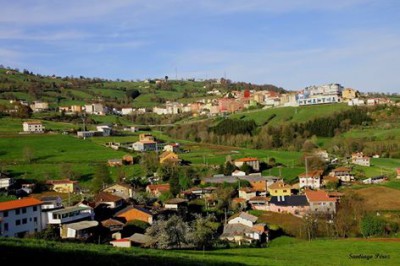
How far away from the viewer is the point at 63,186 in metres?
Result: 48.6

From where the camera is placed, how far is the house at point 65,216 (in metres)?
32.1

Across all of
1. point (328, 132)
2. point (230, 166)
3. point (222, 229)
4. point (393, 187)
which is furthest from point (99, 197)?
point (328, 132)

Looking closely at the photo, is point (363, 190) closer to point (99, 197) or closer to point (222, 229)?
point (222, 229)

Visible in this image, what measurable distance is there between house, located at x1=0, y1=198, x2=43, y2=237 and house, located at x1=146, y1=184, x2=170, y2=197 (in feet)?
53.5

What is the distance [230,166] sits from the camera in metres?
58.4

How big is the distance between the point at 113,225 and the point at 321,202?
19.4m

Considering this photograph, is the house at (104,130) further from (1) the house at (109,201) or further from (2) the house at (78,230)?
(2) the house at (78,230)

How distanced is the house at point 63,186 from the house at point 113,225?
55.0 ft

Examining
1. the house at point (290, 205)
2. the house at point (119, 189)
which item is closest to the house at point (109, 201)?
the house at point (119, 189)

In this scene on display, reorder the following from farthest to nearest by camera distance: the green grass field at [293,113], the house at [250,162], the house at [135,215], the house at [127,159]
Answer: the green grass field at [293,113], the house at [127,159], the house at [250,162], the house at [135,215]

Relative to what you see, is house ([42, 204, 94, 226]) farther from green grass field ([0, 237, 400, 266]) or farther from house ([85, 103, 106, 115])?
house ([85, 103, 106, 115])

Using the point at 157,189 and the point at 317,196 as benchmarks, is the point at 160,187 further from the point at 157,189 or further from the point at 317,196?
the point at 317,196

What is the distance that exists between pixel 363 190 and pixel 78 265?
41.0 meters

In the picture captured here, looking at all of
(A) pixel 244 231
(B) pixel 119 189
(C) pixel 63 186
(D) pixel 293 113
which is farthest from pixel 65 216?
(D) pixel 293 113
